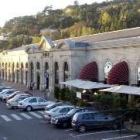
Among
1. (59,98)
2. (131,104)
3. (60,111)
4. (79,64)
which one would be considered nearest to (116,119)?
(60,111)

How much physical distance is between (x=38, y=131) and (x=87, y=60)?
940 inches

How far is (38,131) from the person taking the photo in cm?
2702

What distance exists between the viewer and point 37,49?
64.8 m

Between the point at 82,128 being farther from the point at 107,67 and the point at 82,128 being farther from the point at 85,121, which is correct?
the point at 107,67

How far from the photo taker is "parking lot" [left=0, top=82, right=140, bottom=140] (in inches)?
960

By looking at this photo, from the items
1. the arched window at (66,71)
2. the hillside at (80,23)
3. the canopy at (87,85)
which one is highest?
the hillside at (80,23)

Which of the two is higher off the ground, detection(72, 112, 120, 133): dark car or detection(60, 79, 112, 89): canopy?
detection(60, 79, 112, 89): canopy

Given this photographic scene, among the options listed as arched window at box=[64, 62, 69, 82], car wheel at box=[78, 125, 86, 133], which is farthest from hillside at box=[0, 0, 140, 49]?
car wheel at box=[78, 125, 86, 133]

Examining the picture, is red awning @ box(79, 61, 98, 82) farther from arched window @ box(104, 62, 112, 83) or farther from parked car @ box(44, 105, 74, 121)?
parked car @ box(44, 105, 74, 121)

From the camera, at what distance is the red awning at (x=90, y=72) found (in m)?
46.4

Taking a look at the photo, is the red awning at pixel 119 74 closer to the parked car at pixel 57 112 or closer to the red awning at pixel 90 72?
the red awning at pixel 90 72

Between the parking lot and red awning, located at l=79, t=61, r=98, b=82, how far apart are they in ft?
41.6

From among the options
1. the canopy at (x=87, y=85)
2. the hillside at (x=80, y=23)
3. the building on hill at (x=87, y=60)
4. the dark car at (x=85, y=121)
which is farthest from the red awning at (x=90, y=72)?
the hillside at (x=80, y=23)

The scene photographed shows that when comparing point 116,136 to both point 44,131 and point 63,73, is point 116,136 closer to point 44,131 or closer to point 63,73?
point 44,131
